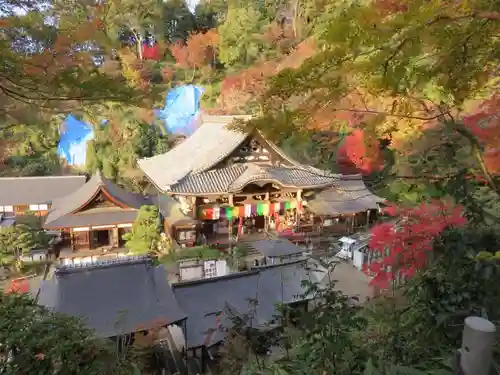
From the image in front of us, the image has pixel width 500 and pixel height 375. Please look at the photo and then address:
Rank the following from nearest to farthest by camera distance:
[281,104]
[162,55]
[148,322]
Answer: [281,104] < [148,322] < [162,55]

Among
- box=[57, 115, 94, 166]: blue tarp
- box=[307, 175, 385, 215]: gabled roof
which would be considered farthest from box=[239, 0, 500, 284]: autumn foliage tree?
box=[57, 115, 94, 166]: blue tarp

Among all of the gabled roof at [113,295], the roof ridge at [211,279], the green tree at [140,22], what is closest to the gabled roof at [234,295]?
the roof ridge at [211,279]

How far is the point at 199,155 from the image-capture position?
1677cm

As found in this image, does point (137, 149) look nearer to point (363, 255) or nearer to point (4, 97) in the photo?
point (363, 255)

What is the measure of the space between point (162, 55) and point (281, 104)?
1396 inches

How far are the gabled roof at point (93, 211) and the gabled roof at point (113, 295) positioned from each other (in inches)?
255

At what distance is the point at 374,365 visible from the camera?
97.6 inches

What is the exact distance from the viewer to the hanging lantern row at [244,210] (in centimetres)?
1477

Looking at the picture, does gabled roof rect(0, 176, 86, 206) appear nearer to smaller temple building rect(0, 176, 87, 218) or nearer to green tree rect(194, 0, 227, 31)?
smaller temple building rect(0, 176, 87, 218)

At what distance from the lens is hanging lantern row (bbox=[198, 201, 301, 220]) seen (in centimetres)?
1477

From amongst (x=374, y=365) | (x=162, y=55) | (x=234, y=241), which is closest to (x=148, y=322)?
(x=374, y=365)

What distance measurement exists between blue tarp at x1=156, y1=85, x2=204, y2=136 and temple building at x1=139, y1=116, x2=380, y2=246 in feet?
51.3

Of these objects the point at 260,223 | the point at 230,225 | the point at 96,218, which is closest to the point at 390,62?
the point at 230,225

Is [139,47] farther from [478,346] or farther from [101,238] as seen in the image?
[478,346]
